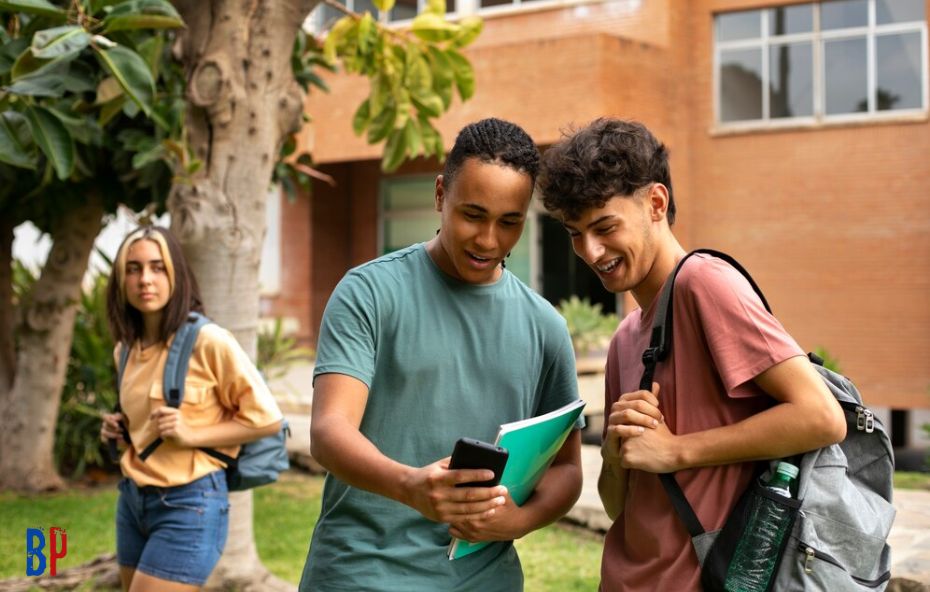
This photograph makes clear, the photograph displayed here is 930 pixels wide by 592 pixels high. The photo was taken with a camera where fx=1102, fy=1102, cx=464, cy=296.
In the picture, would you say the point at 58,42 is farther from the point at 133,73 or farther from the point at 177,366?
the point at 177,366

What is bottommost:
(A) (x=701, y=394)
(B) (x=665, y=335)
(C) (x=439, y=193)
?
(A) (x=701, y=394)

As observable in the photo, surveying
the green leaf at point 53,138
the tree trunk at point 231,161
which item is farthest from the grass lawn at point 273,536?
the green leaf at point 53,138

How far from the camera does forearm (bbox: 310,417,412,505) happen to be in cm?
214

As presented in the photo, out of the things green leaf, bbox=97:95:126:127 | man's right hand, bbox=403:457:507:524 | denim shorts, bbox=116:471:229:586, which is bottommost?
denim shorts, bbox=116:471:229:586

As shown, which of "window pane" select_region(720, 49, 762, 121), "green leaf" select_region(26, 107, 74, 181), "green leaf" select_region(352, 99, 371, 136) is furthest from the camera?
"window pane" select_region(720, 49, 762, 121)

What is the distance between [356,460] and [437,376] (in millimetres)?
329

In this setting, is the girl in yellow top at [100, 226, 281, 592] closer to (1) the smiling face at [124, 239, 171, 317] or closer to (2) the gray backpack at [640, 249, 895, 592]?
(1) the smiling face at [124, 239, 171, 317]

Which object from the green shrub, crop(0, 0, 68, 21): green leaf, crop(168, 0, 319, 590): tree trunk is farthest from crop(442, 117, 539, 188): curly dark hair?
the green shrub

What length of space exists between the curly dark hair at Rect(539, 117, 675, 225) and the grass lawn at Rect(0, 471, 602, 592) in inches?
173

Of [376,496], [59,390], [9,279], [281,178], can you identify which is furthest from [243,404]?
[9,279]

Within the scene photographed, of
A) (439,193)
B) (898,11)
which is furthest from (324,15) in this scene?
(439,193)

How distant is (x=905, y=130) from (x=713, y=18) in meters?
3.63

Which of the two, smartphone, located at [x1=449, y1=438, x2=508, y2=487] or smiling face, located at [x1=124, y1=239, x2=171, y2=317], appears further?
smiling face, located at [x1=124, y1=239, x2=171, y2=317]

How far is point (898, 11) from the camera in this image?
1677 centimetres
